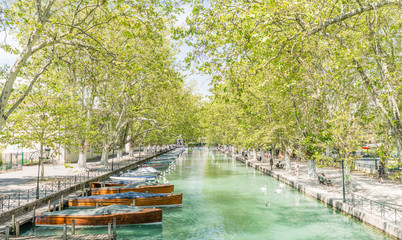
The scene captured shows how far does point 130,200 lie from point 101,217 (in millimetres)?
4010

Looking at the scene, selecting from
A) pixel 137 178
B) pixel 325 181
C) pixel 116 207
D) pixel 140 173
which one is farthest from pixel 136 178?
pixel 325 181

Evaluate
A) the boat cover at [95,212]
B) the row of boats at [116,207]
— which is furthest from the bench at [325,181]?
the boat cover at [95,212]

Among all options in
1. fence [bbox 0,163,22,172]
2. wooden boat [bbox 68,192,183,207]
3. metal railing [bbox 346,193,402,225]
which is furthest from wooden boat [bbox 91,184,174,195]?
fence [bbox 0,163,22,172]

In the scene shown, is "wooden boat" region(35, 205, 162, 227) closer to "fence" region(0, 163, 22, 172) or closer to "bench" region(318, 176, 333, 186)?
"bench" region(318, 176, 333, 186)

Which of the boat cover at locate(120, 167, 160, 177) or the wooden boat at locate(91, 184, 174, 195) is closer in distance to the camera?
the wooden boat at locate(91, 184, 174, 195)

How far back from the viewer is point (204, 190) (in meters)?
27.7

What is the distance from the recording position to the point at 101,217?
15.9 metres

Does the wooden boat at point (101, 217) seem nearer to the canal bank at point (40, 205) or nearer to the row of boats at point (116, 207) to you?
the row of boats at point (116, 207)

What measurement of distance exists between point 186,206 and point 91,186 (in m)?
10.1

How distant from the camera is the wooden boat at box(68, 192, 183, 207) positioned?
19750 mm

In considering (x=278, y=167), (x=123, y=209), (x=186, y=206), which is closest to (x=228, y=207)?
(x=186, y=206)

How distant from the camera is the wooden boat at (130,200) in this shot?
64.8 feet

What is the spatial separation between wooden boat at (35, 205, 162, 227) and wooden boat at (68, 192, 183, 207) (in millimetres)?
2900

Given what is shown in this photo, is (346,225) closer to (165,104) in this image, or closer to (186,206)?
(186,206)
